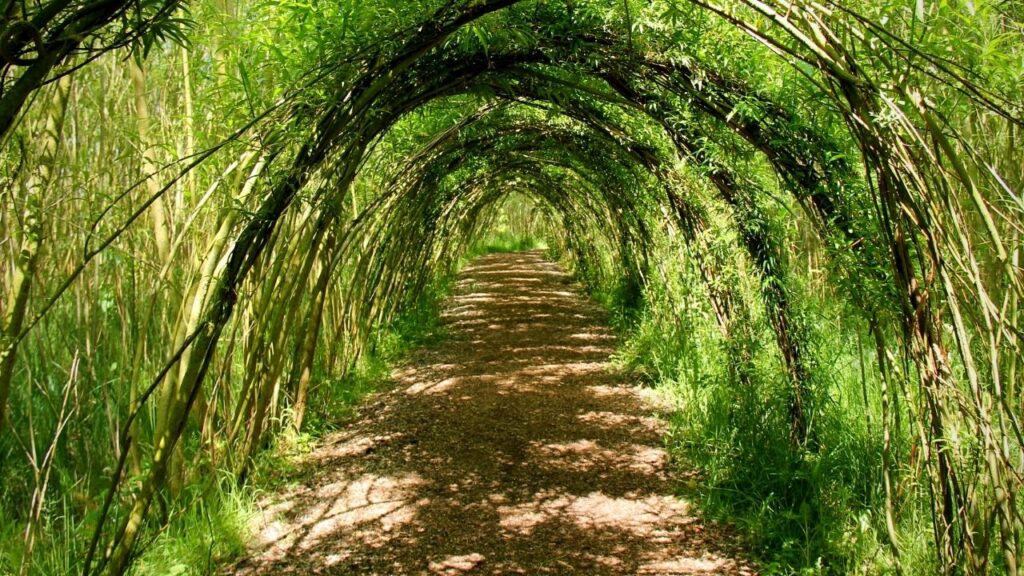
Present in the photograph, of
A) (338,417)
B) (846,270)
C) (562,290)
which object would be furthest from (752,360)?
(562,290)

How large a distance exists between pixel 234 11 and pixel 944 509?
3.73 m

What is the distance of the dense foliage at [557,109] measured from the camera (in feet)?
5.95

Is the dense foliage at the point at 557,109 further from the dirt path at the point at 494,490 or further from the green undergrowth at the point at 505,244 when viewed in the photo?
the green undergrowth at the point at 505,244

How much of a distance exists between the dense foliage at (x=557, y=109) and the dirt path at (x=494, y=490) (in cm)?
27

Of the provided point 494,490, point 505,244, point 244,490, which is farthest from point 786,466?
point 505,244

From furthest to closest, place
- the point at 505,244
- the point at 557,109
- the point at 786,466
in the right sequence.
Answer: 1. the point at 505,244
2. the point at 557,109
3. the point at 786,466

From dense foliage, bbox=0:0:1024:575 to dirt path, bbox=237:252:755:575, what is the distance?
0.89ft

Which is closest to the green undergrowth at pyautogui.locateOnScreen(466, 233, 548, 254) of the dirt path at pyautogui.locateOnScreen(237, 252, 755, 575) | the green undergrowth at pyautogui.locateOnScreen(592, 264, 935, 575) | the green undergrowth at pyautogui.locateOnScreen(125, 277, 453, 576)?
the green undergrowth at pyautogui.locateOnScreen(125, 277, 453, 576)

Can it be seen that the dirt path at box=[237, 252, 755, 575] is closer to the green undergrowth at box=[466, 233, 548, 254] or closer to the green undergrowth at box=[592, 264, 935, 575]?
the green undergrowth at box=[592, 264, 935, 575]

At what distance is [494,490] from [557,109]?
2533 millimetres

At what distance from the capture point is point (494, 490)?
3793mm

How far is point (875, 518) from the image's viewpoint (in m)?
2.75

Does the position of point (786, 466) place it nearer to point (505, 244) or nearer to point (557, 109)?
point (557, 109)

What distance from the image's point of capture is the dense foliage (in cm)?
181
